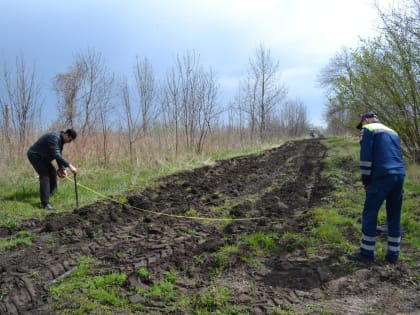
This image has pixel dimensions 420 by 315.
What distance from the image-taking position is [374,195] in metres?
4.62

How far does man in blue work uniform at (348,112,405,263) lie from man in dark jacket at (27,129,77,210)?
20.0 ft

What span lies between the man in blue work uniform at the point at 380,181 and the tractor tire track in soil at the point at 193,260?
0.95ft

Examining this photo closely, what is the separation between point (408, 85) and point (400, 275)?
884cm

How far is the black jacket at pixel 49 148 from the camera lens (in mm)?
7773

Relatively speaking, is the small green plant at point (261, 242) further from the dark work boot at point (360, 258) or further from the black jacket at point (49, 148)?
the black jacket at point (49, 148)

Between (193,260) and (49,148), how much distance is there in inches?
195

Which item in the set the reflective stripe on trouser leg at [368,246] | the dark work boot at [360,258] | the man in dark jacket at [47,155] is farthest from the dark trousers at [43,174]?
the reflective stripe on trouser leg at [368,246]

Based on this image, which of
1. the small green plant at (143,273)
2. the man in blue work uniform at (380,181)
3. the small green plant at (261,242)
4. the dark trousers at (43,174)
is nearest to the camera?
the small green plant at (143,273)

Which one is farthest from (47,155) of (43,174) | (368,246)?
(368,246)

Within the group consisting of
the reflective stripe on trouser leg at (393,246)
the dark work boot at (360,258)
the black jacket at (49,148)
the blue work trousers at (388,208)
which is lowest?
the dark work boot at (360,258)

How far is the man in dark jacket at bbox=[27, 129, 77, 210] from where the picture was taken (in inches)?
306

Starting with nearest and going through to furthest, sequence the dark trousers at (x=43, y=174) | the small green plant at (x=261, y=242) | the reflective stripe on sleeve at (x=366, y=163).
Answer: the reflective stripe on sleeve at (x=366, y=163)
the small green plant at (x=261, y=242)
the dark trousers at (x=43, y=174)

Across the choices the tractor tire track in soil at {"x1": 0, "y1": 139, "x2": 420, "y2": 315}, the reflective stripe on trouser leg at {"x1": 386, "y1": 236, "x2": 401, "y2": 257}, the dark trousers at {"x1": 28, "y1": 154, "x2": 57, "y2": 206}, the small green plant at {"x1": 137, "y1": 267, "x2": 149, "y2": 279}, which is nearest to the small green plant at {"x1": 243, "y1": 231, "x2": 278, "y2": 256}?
the tractor tire track in soil at {"x1": 0, "y1": 139, "x2": 420, "y2": 315}

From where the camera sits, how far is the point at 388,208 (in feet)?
15.7
